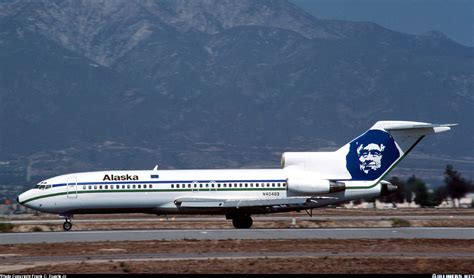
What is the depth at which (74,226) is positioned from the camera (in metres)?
65.9

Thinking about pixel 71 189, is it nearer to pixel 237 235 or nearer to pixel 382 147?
pixel 237 235

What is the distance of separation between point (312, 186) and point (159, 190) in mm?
9044

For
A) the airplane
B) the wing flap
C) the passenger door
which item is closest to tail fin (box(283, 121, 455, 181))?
the airplane

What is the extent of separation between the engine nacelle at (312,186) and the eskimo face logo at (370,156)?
5.99 ft

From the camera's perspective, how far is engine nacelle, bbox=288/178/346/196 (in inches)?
2347

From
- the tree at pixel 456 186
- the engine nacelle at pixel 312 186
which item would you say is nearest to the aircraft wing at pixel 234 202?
the engine nacelle at pixel 312 186

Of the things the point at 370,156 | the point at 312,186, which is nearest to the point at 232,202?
the point at 312,186

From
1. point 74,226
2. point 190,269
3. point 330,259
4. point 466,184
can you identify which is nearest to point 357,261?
point 330,259

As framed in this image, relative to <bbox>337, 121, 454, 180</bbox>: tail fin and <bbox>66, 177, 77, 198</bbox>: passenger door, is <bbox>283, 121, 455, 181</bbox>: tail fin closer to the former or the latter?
<bbox>337, 121, 454, 180</bbox>: tail fin

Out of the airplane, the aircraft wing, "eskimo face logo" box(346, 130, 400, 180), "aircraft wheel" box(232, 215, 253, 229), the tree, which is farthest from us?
the tree

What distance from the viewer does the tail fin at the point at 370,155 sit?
60.8 m

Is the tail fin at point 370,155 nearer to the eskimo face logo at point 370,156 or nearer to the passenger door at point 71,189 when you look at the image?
the eskimo face logo at point 370,156

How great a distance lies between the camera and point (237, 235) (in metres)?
51.9

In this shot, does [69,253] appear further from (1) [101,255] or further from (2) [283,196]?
(2) [283,196]
